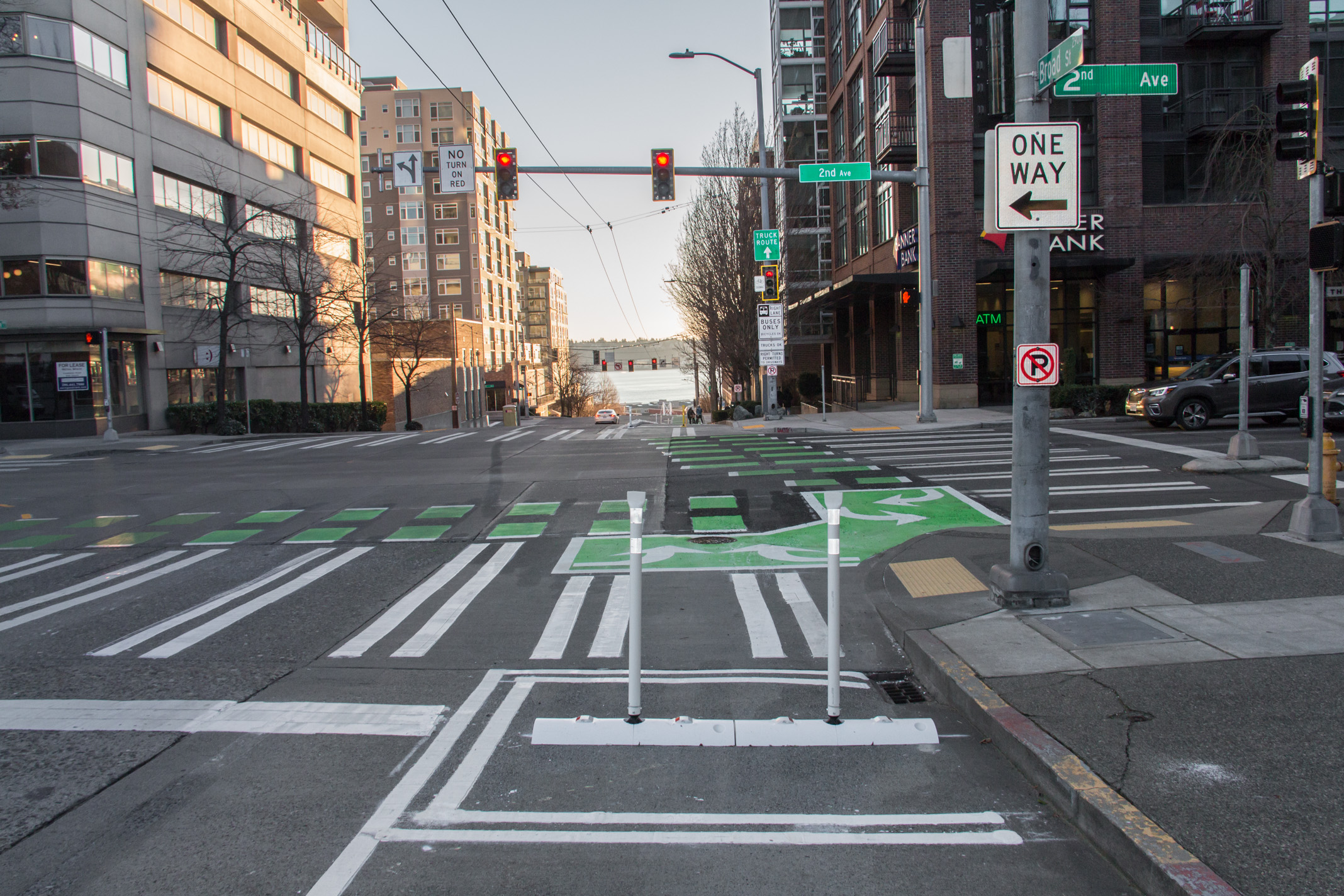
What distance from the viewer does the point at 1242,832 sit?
3.48 metres

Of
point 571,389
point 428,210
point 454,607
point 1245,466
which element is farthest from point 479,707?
point 571,389

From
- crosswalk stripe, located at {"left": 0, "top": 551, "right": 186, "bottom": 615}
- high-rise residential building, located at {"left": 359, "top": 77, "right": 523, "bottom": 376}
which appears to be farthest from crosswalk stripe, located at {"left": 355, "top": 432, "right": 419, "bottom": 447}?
high-rise residential building, located at {"left": 359, "top": 77, "right": 523, "bottom": 376}

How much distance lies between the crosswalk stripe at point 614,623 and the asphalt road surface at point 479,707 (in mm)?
35

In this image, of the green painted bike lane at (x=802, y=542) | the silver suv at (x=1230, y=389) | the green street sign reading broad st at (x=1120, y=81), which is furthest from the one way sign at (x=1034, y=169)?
the silver suv at (x=1230, y=389)

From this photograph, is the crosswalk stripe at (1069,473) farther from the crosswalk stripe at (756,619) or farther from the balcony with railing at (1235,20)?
the balcony with railing at (1235,20)

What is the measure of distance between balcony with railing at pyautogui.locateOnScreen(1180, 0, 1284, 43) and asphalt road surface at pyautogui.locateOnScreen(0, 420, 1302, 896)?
75.4 feet

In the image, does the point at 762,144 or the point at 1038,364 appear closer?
the point at 1038,364

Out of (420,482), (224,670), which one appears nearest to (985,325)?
(420,482)

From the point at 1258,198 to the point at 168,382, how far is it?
129 feet

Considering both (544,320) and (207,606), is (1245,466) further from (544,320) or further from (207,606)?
(544,320)

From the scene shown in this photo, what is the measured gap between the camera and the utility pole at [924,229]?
2227cm

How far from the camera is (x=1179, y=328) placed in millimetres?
31016

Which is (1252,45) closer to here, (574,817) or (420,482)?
(420,482)

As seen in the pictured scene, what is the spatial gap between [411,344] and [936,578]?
45251mm
